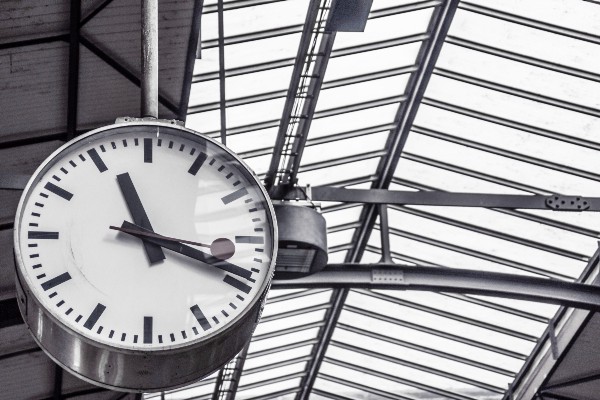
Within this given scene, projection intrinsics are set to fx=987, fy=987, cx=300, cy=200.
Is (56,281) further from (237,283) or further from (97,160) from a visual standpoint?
(237,283)

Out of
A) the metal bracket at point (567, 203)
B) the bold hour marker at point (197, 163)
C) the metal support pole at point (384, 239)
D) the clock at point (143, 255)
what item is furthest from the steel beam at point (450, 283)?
the clock at point (143, 255)

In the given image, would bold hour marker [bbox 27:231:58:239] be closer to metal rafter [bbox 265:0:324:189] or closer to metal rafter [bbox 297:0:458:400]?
metal rafter [bbox 265:0:324:189]

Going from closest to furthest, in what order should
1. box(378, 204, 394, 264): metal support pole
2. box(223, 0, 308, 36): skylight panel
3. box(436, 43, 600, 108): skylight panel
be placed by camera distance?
box(223, 0, 308, 36): skylight panel, box(436, 43, 600, 108): skylight panel, box(378, 204, 394, 264): metal support pole

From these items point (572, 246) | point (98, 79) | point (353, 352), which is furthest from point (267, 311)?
point (98, 79)

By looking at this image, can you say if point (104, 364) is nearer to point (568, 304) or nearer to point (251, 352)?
point (568, 304)

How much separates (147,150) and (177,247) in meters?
0.63

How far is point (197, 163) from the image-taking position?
519 centimetres

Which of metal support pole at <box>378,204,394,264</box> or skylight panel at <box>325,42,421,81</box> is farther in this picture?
metal support pole at <box>378,204,394,264</box>

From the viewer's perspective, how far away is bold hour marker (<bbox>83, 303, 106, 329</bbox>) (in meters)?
4.48

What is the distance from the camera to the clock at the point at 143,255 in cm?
448

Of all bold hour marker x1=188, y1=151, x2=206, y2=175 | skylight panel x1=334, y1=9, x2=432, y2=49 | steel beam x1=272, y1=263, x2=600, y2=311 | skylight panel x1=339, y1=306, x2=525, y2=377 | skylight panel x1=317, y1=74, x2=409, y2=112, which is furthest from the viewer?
skylight panel x1=339, y1=306, x2=525, y2=377

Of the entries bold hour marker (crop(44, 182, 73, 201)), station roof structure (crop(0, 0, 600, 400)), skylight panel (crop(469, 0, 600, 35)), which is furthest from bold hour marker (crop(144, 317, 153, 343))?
skylight panel (crop(469, 0, 600, 35))

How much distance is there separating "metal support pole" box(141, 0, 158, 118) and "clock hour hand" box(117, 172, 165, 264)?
0.44m

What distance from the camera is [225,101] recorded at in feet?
47.0
